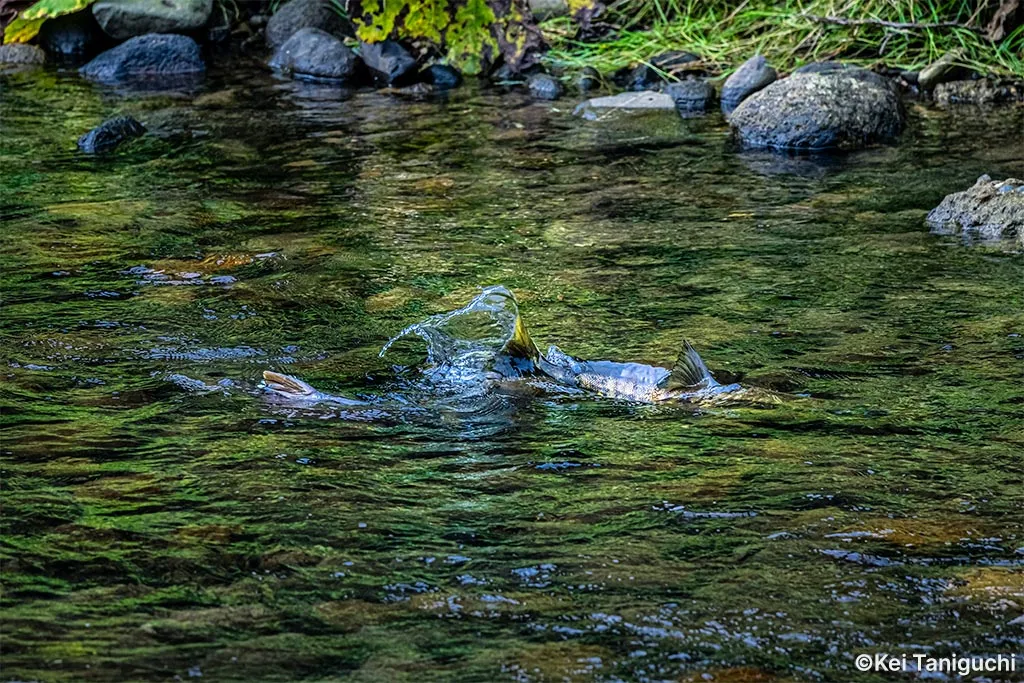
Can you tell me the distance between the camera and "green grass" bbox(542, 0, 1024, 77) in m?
9.76

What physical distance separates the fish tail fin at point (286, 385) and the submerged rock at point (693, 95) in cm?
600

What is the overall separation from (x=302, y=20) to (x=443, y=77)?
83.0 inches

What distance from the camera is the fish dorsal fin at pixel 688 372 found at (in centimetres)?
413

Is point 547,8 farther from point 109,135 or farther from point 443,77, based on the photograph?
point 109,135

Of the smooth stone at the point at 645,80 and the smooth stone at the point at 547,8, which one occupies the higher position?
the smooth stone at the point at 547,8

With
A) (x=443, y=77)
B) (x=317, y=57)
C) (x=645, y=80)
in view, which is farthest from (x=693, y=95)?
(x=317, y=57)

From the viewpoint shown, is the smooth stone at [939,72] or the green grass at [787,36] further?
the green grass at [787,36]

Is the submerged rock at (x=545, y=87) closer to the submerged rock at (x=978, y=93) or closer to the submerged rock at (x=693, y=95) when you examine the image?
the submerged rock at (x=693, y=95)

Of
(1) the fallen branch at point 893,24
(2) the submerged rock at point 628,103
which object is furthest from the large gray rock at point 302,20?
(1) the fallen branch at point 893,24

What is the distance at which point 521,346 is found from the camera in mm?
4383

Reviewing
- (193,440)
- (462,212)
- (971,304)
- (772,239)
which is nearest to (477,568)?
(193,440)

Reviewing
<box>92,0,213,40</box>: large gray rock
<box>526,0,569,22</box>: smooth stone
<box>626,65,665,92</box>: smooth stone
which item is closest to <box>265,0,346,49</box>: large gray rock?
<box>92,0,213,40</box>: large gray rock

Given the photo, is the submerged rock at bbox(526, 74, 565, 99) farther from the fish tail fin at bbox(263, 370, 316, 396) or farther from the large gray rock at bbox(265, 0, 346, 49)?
the fish tail fin at bbox(263, 370, 316, 396)

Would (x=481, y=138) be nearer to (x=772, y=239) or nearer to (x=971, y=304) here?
(x=772, y=239)
